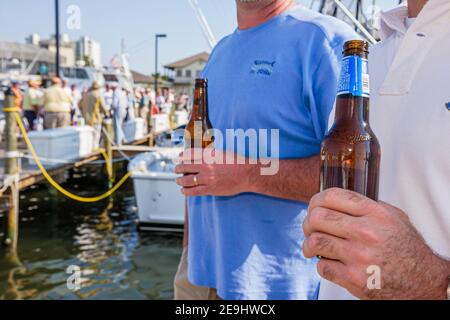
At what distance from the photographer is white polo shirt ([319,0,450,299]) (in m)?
0.93

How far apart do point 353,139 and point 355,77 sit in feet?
0.42

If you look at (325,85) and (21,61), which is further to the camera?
(21,61)

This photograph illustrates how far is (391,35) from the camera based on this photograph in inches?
49.0

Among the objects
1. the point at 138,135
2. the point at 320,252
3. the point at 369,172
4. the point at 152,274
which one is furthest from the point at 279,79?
the point at 138,135

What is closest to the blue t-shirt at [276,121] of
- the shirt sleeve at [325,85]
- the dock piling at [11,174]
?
the shirt sleeve at [325,85]

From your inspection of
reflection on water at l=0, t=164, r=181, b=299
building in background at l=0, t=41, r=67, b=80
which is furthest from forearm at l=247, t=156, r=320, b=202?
building in background at l=0, t=41, r=67, b=80

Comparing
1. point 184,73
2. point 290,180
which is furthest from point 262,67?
point 184,73

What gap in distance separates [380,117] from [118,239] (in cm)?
710

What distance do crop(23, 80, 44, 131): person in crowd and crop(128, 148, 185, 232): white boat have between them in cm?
665

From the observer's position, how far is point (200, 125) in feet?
6.22

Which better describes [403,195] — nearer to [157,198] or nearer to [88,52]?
[157,198]

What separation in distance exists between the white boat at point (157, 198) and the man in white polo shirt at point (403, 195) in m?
6.52

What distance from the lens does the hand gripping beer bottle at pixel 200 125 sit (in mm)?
1884

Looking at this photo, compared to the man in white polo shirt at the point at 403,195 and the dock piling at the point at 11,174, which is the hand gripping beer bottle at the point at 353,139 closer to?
the man in white polo shirt at the point at 403,195
